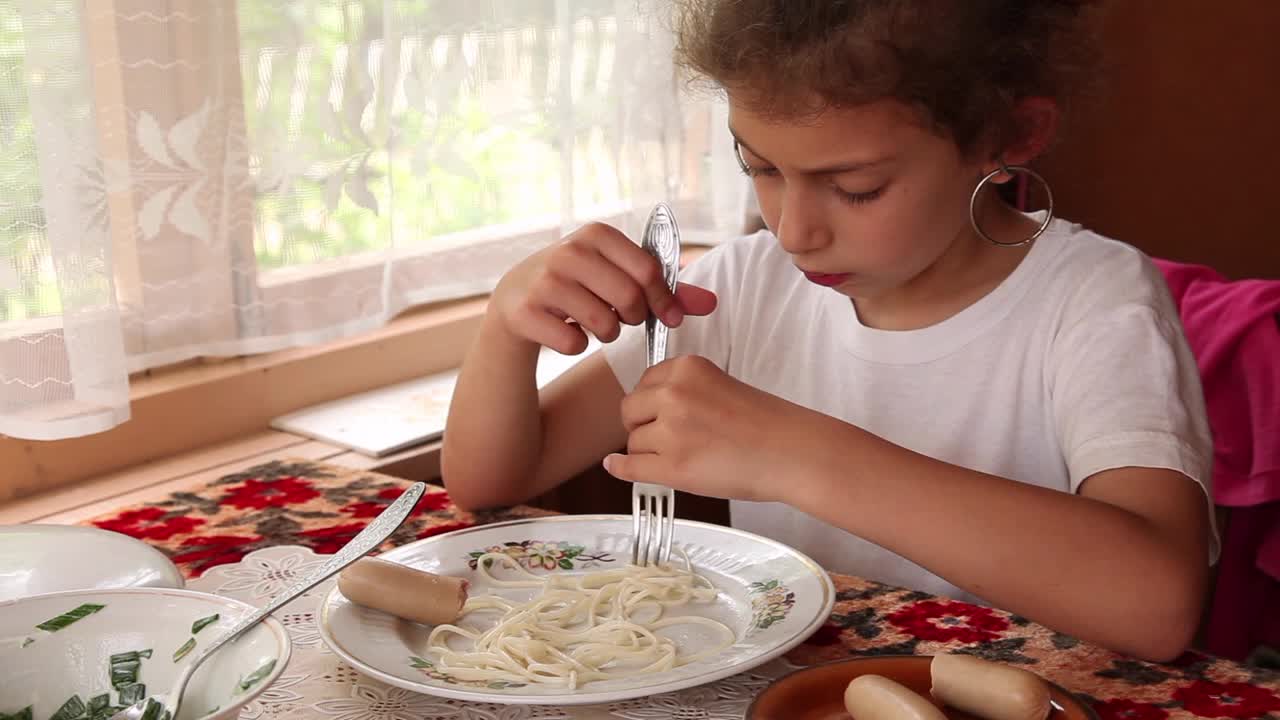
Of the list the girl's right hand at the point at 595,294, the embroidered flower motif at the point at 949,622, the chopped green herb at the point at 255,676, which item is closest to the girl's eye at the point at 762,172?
the girl's right hand at the point at 595,294

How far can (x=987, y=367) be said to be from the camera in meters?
1.21

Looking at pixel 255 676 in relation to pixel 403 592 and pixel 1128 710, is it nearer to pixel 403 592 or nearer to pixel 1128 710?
pixel 403 592

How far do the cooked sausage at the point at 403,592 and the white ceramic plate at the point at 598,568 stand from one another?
1 centimetres

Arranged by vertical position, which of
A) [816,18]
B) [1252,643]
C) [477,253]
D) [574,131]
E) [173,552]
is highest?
[816,18]

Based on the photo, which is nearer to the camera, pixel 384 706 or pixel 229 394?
pixel 384 706

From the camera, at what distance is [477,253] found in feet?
6.00

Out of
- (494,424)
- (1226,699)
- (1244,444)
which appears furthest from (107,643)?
(1244,444)

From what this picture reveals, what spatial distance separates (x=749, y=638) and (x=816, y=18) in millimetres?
470

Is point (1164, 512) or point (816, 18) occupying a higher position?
point (816, 18)

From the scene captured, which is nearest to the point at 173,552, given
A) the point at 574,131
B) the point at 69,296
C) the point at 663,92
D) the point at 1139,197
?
the point at 69,296

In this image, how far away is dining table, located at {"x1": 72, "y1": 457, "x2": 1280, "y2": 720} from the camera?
80cm

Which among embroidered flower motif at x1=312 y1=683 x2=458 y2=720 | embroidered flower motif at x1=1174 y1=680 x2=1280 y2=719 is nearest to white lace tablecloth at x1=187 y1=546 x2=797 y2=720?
embroidered flower motif at x1=312 y1=683 x2=458 y2=720

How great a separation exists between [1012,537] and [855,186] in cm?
28

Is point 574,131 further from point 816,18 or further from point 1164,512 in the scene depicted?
point 1164,512
